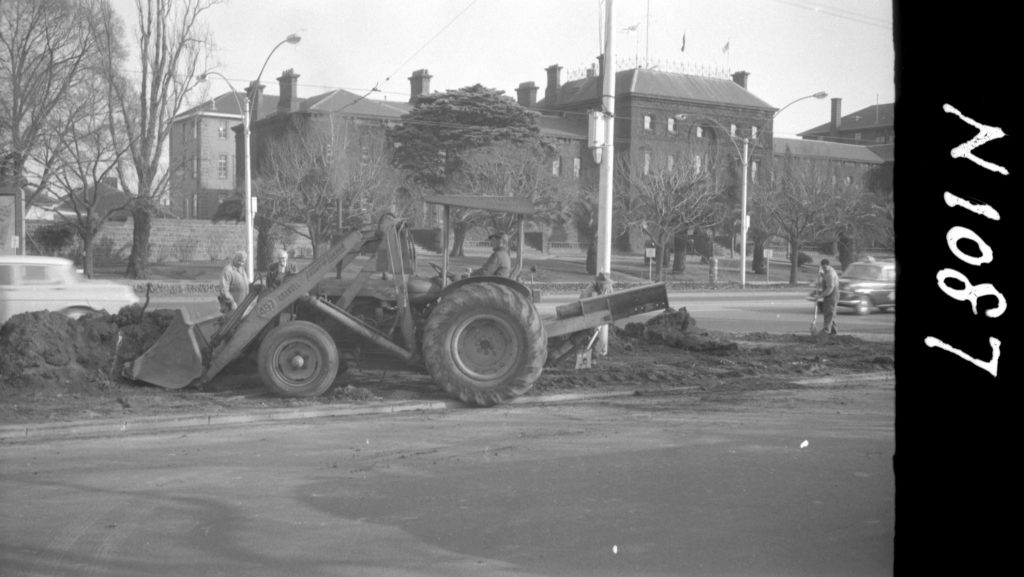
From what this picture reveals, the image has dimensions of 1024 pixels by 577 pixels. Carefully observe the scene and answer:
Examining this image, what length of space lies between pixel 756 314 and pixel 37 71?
24793mm

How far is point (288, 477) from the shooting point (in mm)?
7461

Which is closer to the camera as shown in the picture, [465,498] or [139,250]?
[465,498]

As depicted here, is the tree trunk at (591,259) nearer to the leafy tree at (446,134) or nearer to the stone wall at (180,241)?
the leafy tree at (446,134)

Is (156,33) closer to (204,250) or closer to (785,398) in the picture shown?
(785,398)

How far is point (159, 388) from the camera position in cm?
1116

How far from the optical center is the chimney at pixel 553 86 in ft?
214

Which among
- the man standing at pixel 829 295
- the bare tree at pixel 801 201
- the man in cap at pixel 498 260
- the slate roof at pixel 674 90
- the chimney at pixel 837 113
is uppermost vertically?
the slate roof at pixel 674 90

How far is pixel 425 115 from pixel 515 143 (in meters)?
4.99

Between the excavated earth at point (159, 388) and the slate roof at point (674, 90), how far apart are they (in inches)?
1681

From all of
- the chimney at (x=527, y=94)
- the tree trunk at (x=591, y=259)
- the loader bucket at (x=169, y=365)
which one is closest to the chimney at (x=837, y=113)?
the loader bucket at (x=169, y=365)

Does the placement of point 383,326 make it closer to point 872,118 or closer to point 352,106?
point 872,118

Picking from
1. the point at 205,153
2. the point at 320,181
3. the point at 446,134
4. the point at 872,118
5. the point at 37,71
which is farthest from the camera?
the point at 446,134

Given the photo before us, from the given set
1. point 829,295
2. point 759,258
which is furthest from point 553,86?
point 829,295

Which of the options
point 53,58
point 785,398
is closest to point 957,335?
point 785,398
